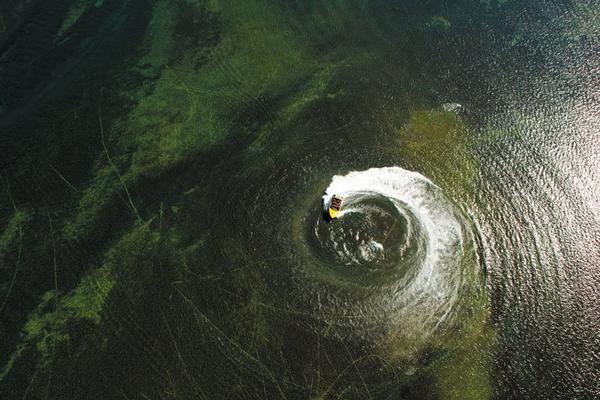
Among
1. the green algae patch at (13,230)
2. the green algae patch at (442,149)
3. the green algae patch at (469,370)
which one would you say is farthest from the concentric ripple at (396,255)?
the green algae patch at (13,230)

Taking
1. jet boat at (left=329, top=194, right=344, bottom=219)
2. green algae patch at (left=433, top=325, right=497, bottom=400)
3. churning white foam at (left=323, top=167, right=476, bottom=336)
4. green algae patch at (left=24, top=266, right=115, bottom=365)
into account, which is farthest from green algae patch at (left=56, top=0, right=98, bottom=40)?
green algae patch at (left=433, top=325, right=497, bottom=400)

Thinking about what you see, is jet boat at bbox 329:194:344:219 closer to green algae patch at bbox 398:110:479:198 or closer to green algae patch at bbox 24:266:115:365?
green algae patch at bbox 398:110:479:198

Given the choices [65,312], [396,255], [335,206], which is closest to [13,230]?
[65,312]

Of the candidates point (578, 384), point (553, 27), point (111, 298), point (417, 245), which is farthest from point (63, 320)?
point (553, 27)

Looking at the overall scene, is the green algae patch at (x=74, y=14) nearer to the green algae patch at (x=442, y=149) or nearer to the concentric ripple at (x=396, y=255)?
the concentric ripple at (x=396, y=255)

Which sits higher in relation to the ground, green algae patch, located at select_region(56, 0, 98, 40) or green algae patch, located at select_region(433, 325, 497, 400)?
green algae patch, located at select_region(56, 0, 98, 40)

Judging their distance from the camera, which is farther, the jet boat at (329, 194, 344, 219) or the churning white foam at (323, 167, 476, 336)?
the jet boat at (329, 194, 344, 219)
